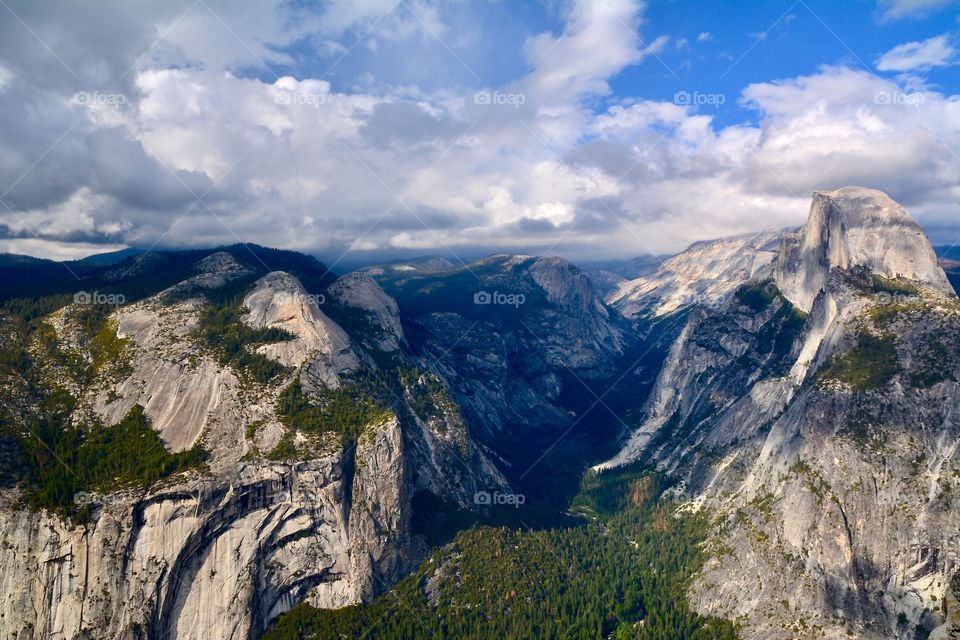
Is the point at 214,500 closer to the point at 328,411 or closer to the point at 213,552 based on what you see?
the point at 213,552

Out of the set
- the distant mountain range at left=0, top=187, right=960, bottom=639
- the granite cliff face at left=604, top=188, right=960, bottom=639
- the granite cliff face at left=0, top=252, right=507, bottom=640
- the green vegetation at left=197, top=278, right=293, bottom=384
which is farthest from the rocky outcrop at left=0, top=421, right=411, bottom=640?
the granite cliff face at left=604, top=188, right=960, bottom=639

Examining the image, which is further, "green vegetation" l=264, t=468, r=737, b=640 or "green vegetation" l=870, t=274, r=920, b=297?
"green vegetation" l=870, t=274, r=920, b=297

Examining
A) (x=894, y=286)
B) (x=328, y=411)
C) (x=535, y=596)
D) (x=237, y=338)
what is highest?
(x=894, y=286)

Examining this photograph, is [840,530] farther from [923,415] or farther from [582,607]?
[582,607]

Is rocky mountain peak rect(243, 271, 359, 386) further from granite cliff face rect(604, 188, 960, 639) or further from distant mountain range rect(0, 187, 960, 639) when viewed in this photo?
granite cliff face rect(604, 188, 960, 639)

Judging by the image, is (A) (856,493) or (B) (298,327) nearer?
(A) (856,493)

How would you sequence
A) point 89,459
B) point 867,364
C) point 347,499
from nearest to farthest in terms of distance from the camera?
point 89,459, point 347,499, point 867,364

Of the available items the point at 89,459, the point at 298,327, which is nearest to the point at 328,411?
the point at 298,327

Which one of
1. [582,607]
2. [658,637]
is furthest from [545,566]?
[658,637]

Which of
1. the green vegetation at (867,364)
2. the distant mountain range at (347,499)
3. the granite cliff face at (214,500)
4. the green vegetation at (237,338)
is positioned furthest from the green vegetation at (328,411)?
the green vegetation at (867,364)
